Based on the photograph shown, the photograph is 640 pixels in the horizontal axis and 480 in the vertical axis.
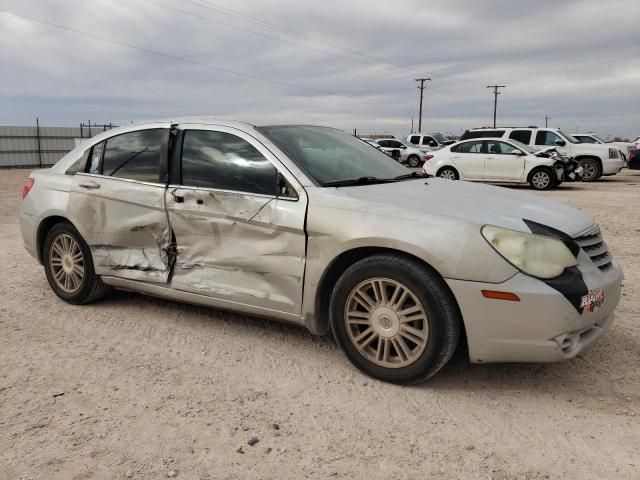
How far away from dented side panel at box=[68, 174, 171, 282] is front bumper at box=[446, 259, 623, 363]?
2.24 m

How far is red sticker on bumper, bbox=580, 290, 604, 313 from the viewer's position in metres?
3.00

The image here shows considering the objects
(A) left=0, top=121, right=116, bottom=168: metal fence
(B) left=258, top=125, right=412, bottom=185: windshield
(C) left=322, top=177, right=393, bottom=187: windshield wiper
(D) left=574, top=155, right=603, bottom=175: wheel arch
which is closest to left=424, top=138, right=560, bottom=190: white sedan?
(D) left=574, top=155, right=603, bottom=175: wheel arch

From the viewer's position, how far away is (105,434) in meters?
2.79

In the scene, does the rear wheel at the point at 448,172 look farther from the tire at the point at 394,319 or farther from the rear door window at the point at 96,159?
the tire at the point at 394,319

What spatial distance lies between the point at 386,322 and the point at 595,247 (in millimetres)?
1381

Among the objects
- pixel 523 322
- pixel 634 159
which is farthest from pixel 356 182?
pixel 634 159

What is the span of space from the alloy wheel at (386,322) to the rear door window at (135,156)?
1911 millimetres

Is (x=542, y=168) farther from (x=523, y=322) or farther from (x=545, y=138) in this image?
(x=523, y=322)

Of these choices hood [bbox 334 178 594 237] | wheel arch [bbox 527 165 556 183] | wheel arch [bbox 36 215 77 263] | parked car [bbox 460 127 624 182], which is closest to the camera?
hood [bbox 334 178 594 237]

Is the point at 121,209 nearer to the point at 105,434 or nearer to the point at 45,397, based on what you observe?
the point at 45,397

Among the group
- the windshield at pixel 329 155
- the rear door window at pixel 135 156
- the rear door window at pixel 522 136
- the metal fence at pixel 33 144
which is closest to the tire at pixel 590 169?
the rear door window at pixel 522 136

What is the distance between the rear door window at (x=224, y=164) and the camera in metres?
3.73

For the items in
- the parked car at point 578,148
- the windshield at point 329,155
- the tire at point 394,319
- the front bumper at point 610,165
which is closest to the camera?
the tire at point 394,319

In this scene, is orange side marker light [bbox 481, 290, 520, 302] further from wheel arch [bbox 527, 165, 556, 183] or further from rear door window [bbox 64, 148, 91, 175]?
wheel arch [bbox 527, 165, 556, 183]
